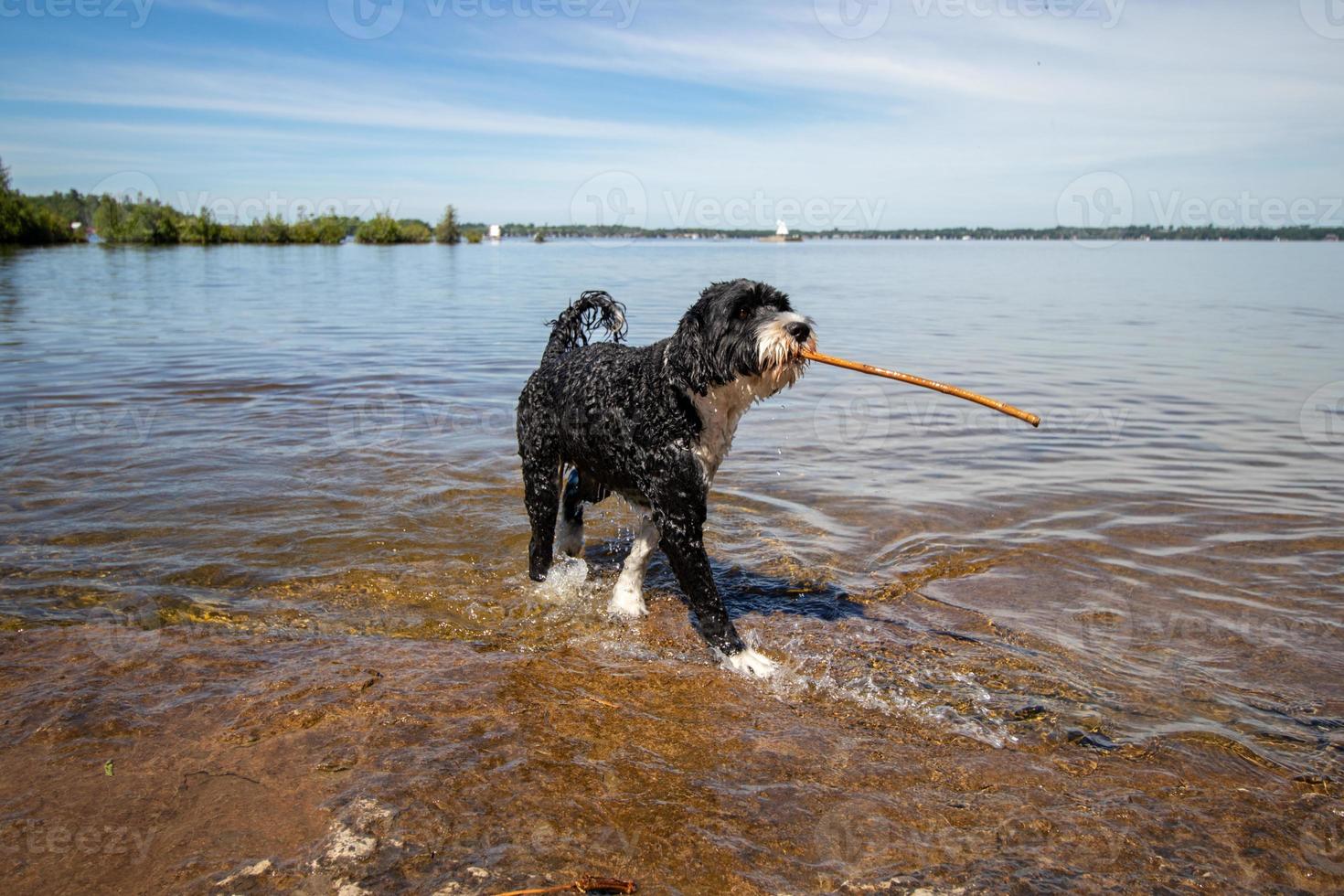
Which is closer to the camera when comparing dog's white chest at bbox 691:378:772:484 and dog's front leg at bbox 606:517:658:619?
dog's white chest at bbox 691:378:772:484

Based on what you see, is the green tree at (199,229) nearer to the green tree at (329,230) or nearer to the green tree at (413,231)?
the green tree at (329,230)

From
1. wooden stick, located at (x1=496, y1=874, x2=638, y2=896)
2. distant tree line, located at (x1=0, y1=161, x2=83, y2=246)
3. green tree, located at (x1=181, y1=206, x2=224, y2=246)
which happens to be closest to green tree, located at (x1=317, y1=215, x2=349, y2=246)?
green tree, located at (x1=181, y1=206, x2=224, y2=246)

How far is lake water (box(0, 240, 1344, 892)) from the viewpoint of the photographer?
10.7 ft

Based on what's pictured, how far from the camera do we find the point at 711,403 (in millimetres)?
4918

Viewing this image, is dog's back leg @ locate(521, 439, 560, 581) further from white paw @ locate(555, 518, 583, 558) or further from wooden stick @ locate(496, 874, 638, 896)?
wooden stick @ locate(496, 874, 638, 896)

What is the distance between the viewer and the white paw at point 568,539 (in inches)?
265

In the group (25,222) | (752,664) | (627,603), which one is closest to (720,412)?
(752,664)

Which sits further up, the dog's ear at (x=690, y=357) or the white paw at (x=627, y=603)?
the dog's ear at (x=690, y=357)

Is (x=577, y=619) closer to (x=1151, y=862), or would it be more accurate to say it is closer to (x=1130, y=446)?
(x=1151, y=862)

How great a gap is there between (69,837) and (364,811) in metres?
1.01

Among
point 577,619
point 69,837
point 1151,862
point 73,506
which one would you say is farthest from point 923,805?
point 73,506

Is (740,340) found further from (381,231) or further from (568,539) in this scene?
(381,231)

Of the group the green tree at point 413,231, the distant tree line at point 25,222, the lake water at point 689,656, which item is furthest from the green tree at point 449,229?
the lake water at point 689,656

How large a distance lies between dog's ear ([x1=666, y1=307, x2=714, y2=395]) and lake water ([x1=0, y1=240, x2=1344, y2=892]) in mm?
1635
